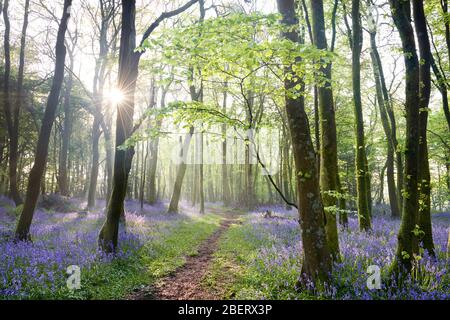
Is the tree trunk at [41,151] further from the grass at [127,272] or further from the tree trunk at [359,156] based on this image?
the tree trunk at [359,156]

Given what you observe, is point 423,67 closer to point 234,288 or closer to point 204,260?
point 234,288

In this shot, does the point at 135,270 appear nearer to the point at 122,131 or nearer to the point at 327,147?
the point at 122,131

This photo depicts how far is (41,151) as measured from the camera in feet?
31.8

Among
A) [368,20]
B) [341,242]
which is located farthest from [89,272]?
[368,20]

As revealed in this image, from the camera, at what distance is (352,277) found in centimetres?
575

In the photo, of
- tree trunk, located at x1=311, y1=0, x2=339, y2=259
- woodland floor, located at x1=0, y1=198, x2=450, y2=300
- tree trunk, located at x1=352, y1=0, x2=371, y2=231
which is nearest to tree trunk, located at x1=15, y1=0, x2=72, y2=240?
woodland floor, located at x1=0, y1=198, x2=450, y2=300

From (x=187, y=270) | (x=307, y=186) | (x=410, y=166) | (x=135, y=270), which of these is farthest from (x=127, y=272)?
(x=410, y=166)

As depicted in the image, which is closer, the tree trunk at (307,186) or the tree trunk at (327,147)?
the tree trunk at (307,186)

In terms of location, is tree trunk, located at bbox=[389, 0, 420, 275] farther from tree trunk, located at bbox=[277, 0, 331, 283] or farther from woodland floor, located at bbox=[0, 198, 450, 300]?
tree trunk, located at bbox=[277, 0, 331, 283]

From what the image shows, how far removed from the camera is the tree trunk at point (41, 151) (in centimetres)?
945

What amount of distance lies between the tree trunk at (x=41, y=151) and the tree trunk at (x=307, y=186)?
8063mm

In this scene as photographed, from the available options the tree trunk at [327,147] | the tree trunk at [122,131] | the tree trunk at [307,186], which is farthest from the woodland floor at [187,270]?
the tree trunk at [327,147]

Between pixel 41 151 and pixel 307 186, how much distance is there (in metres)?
8.89

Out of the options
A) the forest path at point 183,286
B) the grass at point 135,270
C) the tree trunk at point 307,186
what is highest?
the tree trunk at point 307,186
